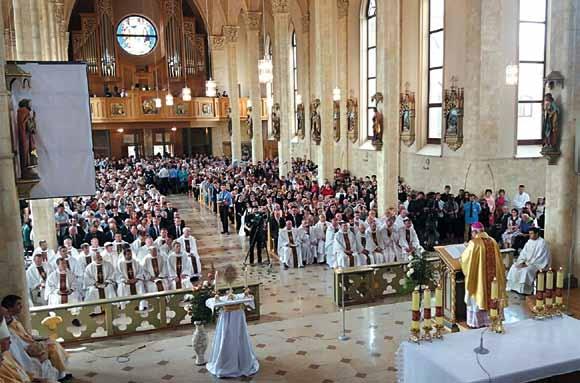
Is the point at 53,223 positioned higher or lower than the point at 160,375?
higher

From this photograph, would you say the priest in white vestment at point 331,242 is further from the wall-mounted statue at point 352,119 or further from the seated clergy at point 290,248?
the wall-mounted statue at point 352,119

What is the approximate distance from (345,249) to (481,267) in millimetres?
5395

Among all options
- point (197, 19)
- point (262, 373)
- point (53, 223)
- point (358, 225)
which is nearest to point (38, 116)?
point (262, 373)

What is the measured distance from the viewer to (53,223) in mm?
13664

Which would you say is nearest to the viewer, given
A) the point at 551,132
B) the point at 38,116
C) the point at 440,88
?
the point at 38,116

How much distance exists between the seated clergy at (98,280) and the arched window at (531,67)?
13.2 meters

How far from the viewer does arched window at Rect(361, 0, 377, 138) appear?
24172mm

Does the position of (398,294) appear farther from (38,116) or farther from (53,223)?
(53,223)

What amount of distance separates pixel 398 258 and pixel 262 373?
644 cm

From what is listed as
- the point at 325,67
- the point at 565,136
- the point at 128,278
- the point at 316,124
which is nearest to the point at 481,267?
the point at 565,136

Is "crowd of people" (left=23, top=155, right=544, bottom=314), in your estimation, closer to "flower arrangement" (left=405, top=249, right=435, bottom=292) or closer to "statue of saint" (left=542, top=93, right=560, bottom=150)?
"statue of saint" (left=542, top=93, right=560, bottom=150)

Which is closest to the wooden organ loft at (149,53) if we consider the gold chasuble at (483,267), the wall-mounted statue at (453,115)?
the wall-mounted statue at (453,115)

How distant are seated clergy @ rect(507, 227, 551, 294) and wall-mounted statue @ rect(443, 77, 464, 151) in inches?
283

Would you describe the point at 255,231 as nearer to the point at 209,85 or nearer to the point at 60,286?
the point at 60,286
